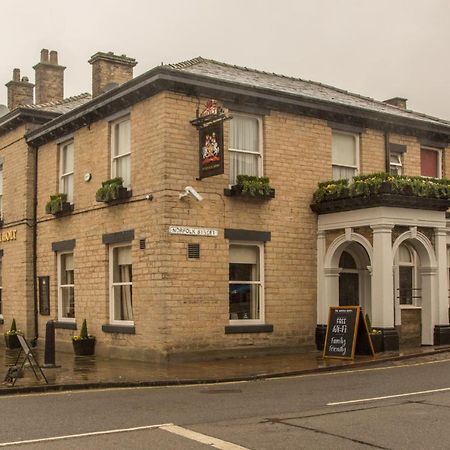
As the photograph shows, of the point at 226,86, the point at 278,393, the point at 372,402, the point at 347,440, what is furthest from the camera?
the point at 226,86

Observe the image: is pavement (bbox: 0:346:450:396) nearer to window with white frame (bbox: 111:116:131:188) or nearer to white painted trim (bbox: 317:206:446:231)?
white painted trim (bbox: 317:206:446:231)

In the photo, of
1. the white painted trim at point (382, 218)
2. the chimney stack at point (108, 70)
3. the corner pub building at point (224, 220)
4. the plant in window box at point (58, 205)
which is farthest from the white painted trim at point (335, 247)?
the chimney stack at point (108, 70)

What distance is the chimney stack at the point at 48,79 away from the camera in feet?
90.0

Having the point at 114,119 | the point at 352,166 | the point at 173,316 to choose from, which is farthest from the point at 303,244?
the point at 114,119

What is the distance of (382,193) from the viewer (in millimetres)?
17688

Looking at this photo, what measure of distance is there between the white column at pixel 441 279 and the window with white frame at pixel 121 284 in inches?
324

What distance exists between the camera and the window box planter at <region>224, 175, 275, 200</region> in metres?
18.0

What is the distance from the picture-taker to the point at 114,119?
63.7 feet

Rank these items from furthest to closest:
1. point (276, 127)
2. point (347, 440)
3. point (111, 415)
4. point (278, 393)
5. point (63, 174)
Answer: point (63, 174)
point (276, 127)
point (278, 393)
point (111, 415)
point (347, 440)

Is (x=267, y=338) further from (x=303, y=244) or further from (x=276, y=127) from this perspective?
(x=276, y=127)

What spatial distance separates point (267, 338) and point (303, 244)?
286 cm

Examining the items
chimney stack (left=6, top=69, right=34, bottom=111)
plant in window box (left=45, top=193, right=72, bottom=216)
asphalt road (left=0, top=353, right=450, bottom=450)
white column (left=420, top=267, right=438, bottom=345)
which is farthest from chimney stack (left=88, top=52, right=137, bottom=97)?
asphalt road (left=0, top=353, right=450, bottom=450)

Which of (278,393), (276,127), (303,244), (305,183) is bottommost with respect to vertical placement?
(278,393)

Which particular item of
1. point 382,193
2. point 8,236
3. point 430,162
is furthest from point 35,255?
point 430,162
